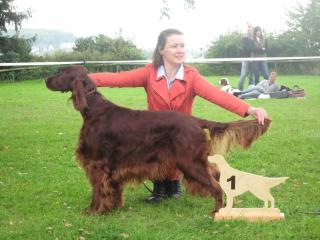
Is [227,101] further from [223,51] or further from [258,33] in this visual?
[223,51]

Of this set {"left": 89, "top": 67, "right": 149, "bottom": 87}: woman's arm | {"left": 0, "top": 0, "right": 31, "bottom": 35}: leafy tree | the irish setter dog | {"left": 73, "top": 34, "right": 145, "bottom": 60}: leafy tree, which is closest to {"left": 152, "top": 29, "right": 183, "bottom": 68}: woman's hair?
{"left": 89, "top": 67, "right": 149, "bottom": 87}: woman's arm

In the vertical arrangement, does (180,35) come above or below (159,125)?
above

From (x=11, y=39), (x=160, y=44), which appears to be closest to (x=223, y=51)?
(x=11, y=39)

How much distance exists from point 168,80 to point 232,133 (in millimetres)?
915

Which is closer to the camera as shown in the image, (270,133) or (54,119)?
(270,133)

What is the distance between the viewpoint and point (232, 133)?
178 inches

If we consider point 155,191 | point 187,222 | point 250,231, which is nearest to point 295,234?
point 250,231

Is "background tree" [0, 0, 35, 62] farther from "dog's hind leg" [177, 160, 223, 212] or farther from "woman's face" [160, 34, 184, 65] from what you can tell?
"dog's hind leg" [177, 160, 223, 212]

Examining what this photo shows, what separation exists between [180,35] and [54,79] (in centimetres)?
126

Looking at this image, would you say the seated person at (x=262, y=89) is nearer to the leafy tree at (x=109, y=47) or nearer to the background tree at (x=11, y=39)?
the background tree at (x=11, y=39)

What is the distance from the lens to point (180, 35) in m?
5.03

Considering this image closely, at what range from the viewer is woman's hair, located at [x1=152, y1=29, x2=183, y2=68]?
5.02 m

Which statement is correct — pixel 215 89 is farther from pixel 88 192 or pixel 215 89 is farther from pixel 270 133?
pixel 270 133

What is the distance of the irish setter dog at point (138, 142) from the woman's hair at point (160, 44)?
0.70 meters
